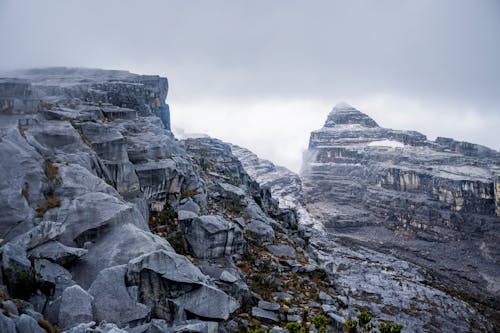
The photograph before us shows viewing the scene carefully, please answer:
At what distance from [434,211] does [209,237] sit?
15261 centimetres

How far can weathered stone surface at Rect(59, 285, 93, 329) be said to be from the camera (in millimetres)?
13039

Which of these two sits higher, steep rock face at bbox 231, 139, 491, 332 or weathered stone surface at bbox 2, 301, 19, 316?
weathered stone surface at bbox 2, 301, 19, 316

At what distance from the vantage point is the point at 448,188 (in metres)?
153

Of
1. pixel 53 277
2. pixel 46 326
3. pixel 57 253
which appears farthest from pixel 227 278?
pixel 46 326

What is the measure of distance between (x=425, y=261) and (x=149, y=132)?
10576 cm

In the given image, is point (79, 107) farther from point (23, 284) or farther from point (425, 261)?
point (425, 261)

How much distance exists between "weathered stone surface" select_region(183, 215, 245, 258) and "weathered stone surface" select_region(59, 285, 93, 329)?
1420 cm

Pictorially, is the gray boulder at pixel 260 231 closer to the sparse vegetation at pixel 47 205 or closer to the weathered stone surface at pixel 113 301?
the sparse vegetation at pixel 47 205

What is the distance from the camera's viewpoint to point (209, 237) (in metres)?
28.5

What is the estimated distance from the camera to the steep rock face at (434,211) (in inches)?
4249

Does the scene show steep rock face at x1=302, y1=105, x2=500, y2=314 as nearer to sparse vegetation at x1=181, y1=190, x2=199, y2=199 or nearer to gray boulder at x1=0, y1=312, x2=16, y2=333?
sparse vegetation at x1=181, y1=190, x2=199, y2=199

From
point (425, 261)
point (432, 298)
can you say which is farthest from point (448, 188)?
point (432, 298)

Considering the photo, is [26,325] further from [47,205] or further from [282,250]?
[282,250]

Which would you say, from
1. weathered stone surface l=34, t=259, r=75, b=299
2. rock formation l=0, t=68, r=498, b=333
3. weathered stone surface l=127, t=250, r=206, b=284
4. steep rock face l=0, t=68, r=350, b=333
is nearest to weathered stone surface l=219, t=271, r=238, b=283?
rock formation l=0, t=68, r=498, b=333
